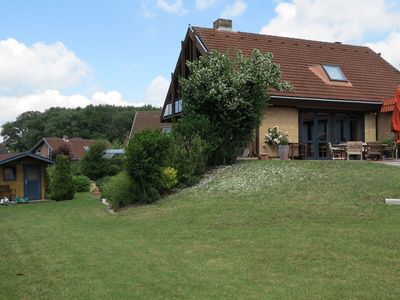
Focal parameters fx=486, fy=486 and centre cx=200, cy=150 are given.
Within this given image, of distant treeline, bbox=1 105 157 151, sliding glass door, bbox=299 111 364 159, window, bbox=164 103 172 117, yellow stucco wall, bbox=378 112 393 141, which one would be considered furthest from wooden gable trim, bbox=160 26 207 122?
distant treeline, bbox=1 105 157 151

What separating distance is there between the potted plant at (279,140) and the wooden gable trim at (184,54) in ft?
17.6

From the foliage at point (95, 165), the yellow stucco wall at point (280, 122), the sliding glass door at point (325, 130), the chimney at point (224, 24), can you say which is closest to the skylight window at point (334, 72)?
the sliding glass door at point (325, 130)

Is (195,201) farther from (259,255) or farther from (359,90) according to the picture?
(359,90)

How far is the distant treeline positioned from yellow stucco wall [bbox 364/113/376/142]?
87.4 m

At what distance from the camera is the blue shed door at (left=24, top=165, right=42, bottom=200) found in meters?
26.6

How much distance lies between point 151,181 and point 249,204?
4.65 meters

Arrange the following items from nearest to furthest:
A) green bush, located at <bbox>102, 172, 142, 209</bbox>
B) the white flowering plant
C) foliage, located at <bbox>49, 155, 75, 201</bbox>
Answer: green bush, located at <bbox>102, 172, 142, 209</bbox> → the white flowering plant → foliage, located at <bbox>49, 155, 75, 201</bbox>

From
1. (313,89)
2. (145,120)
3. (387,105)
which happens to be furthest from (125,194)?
(145,120)

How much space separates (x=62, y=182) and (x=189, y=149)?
10005 millimetres

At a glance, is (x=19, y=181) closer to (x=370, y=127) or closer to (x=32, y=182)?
(x=32, y=182)

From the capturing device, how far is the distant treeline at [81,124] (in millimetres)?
112938

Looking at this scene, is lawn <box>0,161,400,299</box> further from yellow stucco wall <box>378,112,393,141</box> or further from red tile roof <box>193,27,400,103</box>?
yellow stucco wall <box>378,112,393,141</box>

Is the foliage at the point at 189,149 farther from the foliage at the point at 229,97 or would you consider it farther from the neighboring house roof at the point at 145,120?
the neighboring house roof at the point at 145,120

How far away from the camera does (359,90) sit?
A: 25547 millimetres
